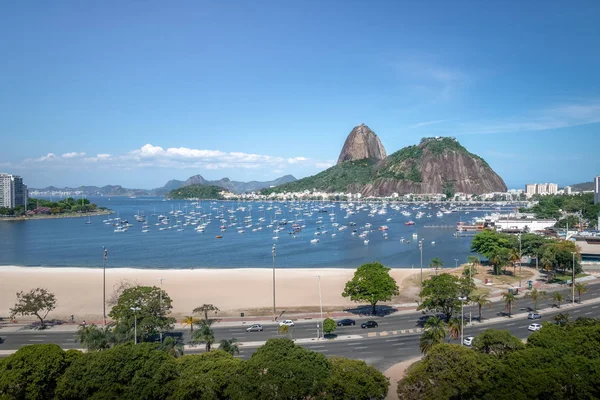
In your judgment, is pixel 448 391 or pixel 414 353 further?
pixel 414 353

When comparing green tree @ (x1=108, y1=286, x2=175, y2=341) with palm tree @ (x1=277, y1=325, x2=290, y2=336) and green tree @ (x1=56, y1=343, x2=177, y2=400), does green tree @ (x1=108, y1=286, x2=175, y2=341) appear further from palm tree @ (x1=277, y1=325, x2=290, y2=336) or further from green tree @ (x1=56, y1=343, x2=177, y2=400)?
green tree @ (x1=56, y1=343, x2=177, y2=400)

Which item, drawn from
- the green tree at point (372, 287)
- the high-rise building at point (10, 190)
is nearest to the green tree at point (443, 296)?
the green tree at point (372, 287)

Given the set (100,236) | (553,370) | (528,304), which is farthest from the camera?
(100,236)

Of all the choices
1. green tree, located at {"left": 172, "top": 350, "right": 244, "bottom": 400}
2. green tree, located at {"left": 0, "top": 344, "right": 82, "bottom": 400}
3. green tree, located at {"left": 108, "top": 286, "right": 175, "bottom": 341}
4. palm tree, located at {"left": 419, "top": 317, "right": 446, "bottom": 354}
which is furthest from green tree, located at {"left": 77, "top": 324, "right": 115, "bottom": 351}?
palm tree, located at {"left": 419, "top": 317, "right": 446, "bottom": 354}

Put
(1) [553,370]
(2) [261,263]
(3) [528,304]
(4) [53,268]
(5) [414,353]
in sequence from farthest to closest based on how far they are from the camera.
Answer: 1. (2) [261,263]
2. (4) [53,268]
3. (3) [528,304]
4. (5) [414,353]
5. (1) [553,370]

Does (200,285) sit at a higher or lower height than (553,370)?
lower

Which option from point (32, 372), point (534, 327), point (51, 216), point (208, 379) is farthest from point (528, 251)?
point (51, 216)

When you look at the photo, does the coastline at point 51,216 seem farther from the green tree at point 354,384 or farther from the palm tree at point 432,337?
the green tree at point 354,384

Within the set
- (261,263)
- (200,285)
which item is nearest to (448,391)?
(200,285)

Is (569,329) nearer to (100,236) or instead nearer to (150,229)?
(100,236)
